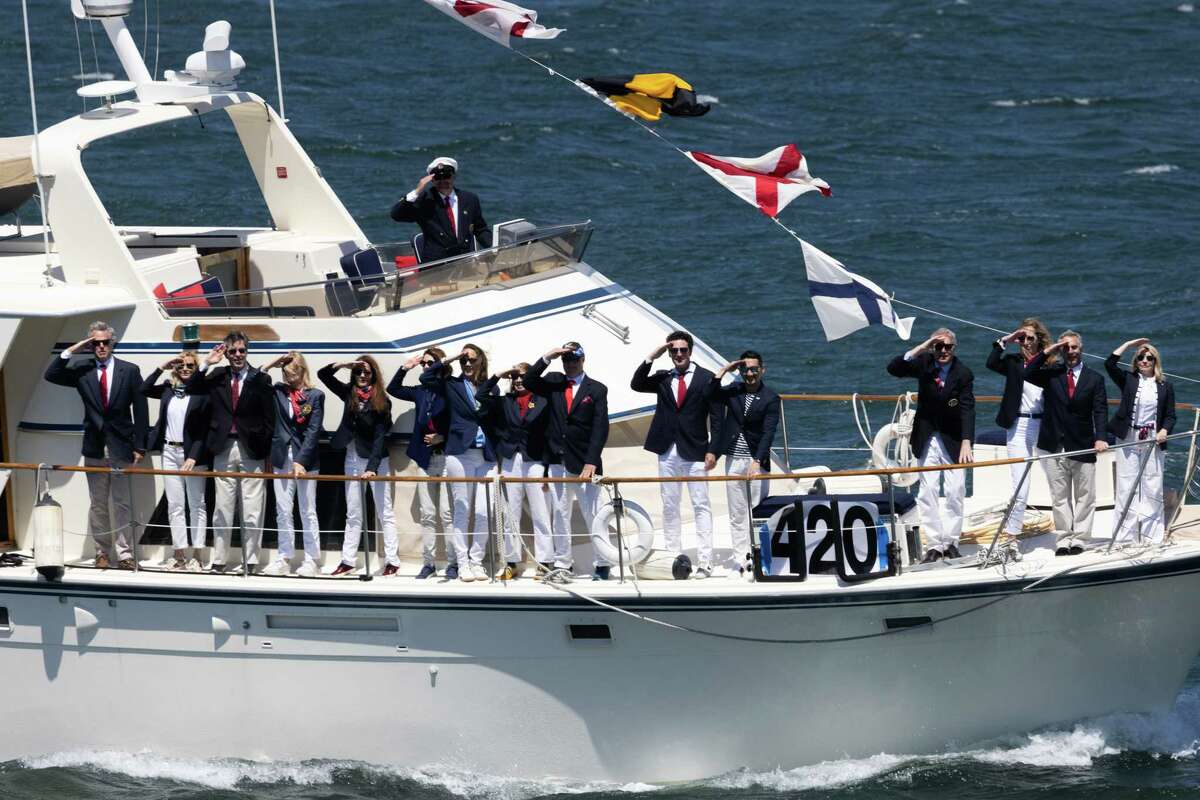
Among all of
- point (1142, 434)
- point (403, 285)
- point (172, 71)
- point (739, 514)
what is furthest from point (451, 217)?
point (1142, 434)

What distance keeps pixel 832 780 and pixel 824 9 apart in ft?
116

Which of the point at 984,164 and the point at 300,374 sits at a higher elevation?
the point at 984,164

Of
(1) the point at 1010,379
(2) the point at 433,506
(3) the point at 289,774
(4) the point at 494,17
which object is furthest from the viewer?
(4) the point at 494,17

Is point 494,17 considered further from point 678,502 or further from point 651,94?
point 678,502

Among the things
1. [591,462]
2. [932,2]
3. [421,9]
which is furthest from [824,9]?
[591,462]

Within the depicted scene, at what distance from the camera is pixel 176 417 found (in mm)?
12602

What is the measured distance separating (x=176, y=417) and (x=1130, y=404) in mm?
6583

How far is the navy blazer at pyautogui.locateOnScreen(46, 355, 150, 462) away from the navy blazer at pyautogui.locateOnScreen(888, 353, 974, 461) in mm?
5269

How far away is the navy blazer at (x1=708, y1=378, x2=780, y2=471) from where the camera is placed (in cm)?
1234

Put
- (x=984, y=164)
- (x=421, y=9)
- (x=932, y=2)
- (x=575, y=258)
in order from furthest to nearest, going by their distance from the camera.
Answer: (x=932, y=2)
(x=421, y=9)
(x=984, y=164)
(x=575, y=258)

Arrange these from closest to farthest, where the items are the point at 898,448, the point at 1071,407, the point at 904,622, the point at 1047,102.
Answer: the point at 904,622 < the point at 1071,407 < the point at 898,448 < the point at 1047,102

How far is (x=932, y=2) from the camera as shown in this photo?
45.9m

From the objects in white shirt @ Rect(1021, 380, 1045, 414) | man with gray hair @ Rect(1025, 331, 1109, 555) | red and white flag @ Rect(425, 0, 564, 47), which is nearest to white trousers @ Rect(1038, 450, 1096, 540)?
man with gray hair @ Rect(1025, 331, 1109, 555)

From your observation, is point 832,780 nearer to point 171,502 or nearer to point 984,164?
point 171,502
